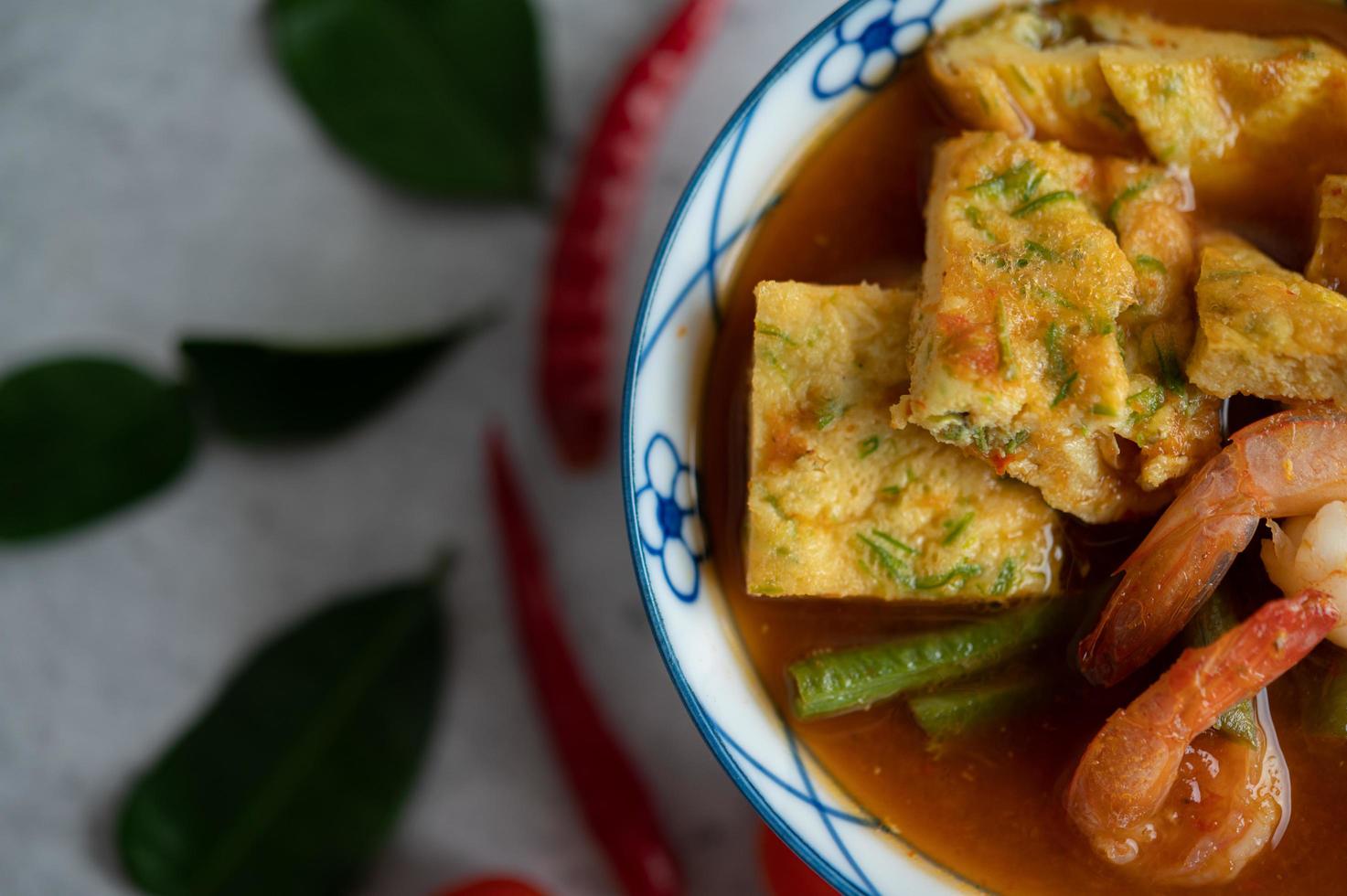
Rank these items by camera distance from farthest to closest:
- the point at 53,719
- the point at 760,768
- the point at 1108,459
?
the point at 53,719, the point at 760,768, the point at 1108,459

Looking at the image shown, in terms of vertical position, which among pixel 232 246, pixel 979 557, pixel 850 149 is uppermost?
pixel 232 246

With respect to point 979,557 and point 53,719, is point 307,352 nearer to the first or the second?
point 53,719

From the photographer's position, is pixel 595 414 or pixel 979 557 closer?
pixel 979 557

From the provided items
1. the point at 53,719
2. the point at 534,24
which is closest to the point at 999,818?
the point at 534,24

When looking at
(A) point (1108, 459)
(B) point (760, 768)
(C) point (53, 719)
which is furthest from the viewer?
(C) point (53, 719)

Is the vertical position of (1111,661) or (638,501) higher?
(638,501)

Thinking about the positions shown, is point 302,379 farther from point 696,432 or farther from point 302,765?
point 696,432

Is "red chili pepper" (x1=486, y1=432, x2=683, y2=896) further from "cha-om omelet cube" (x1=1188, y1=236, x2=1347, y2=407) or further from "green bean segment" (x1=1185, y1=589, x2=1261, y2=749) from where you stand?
"cha-om omelet cube" (x1=1188, y1=236, x2=1347, y2=407)

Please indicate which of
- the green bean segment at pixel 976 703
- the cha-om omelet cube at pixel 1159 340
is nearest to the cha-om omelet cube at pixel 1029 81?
the cha-om omelet cube at pixel 1159 340

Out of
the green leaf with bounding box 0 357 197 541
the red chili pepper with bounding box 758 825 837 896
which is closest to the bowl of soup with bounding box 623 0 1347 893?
the red chili pepper with bounding box 758 825 837 896
